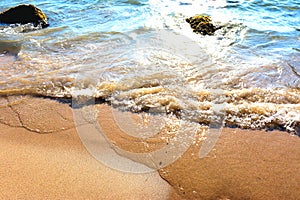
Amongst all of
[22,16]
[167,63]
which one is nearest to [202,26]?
[167,63]

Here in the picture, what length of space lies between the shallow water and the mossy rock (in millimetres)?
207

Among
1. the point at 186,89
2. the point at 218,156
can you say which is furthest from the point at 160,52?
the point at 218,156

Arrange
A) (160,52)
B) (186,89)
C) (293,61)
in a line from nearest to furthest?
(186,89) < (293,61) < (160,52)

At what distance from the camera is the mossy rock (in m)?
6.17

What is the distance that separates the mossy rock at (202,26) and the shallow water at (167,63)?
0.68 ft

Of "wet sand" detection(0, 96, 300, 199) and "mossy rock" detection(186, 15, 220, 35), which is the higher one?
"mossy rock" detection(186, 15, 220, 35)

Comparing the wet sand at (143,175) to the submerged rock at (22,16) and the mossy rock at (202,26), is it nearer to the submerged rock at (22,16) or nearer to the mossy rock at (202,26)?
the mossy rock at (202,26)

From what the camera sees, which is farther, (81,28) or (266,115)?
(81,28)

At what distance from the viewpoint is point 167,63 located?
4484 mm

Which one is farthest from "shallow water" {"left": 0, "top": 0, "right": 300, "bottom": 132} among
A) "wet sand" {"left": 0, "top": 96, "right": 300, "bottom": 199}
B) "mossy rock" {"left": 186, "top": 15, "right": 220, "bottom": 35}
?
"wet sand" {"left": 0, "top": 96, "right": 300, "bottom": 199}

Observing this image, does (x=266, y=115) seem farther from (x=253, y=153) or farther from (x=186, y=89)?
(x=186, y=89)

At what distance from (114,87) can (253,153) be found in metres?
2.01

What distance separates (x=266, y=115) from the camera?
3104 millimetres

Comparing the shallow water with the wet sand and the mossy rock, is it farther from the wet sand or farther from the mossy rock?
the wet sand
